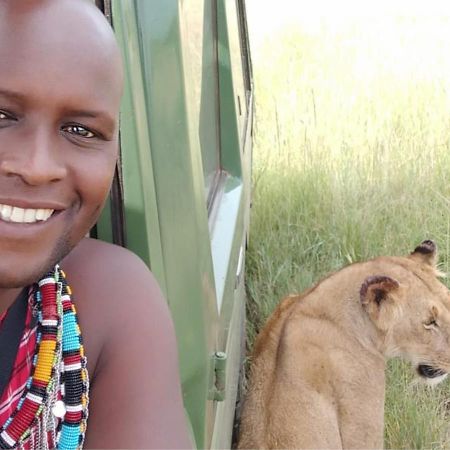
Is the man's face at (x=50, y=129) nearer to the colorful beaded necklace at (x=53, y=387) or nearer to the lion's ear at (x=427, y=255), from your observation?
the colorful beaded necklace at (x=53, y=387)

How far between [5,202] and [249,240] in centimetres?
328

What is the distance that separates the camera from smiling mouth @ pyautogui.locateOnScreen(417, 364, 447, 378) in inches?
122

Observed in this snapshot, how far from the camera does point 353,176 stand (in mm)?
4832

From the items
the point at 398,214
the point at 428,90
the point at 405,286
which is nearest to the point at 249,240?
the point at 398,214

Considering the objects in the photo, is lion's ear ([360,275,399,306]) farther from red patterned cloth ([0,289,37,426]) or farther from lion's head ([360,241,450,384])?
red patterned cloth ([0,289,37,426])

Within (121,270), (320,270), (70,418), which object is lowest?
(320,270)

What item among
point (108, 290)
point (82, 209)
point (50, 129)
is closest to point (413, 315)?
point (108, 290)

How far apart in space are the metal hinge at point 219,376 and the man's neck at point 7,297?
0.57 m

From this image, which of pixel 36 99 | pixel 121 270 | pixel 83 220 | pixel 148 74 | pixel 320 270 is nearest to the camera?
pixel 36 99

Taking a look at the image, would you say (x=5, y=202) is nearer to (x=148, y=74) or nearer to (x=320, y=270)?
(x=148, y=74)

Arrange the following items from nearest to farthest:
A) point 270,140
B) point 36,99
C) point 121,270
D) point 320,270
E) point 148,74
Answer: point 36,99, point 121,270, point 148,74, point 320,270, point 270,140

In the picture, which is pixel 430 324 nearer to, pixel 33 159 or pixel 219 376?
pixel 219 376

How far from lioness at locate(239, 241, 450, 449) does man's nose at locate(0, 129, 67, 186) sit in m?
1.90

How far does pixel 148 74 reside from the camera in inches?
58.1
